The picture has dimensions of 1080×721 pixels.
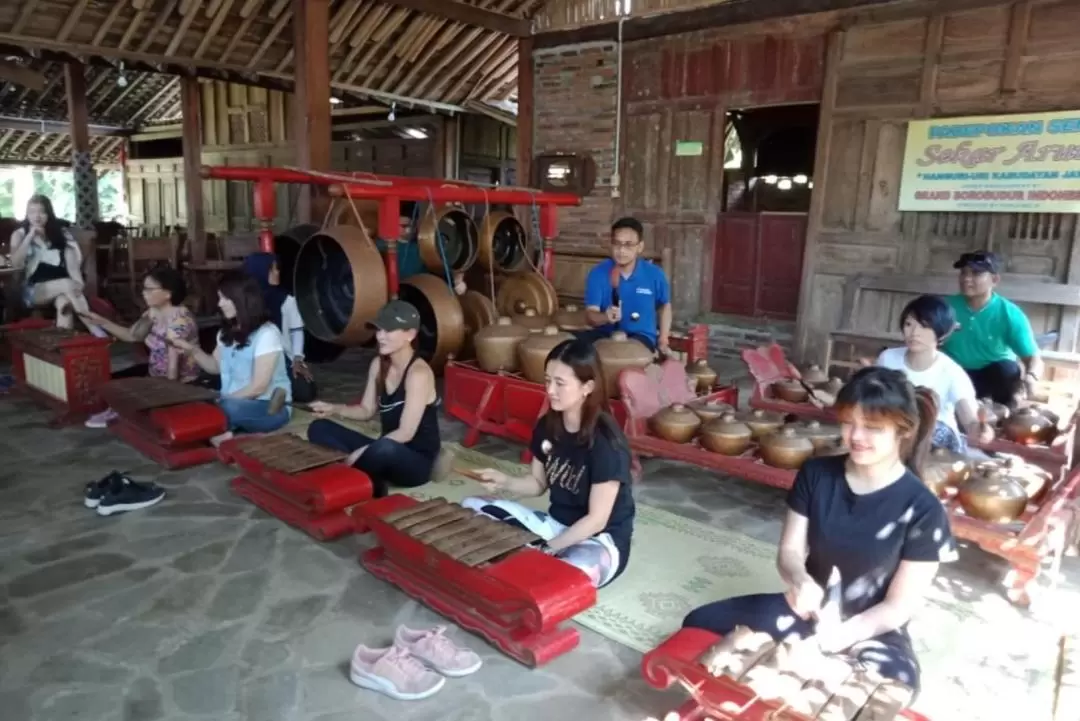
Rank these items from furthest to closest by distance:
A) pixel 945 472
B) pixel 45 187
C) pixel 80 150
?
pixel 45 187, pixel 80 150, pixel 945 472

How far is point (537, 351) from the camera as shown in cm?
498

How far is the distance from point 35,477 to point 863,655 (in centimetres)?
433

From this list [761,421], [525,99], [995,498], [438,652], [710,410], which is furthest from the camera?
[525,99]

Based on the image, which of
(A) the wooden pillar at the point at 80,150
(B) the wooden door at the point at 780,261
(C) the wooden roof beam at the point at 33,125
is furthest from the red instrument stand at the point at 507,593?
(C) the wooden roof beam at the point at 33,125

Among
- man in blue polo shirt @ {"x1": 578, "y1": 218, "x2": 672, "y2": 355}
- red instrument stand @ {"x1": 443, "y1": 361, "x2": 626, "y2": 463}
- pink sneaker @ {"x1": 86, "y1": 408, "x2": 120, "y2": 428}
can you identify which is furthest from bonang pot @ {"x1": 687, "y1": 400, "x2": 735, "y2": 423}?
pink sneaker @ {"x1": 86, "y1": 408, "x2": 120, "y2": 428}

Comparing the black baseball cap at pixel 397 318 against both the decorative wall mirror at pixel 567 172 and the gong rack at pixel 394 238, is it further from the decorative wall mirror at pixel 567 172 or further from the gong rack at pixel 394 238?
the decorative wall mirror at pixel 567 172

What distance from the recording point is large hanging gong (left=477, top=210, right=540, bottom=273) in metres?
6.72

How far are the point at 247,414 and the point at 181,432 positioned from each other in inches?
17.6

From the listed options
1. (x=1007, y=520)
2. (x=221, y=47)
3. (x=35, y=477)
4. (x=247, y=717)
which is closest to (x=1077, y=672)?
(x=1007, y=520)

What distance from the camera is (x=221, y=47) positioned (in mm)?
9117

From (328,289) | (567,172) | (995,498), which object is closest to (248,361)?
(328,289)

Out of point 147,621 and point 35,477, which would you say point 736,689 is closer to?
point 147,621

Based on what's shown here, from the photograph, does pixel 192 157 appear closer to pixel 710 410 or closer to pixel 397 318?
pixel 397 318

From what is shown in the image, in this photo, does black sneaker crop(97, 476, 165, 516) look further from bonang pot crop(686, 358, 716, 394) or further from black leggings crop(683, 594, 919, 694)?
bonang pot crop(686, 358, 716, 394)
